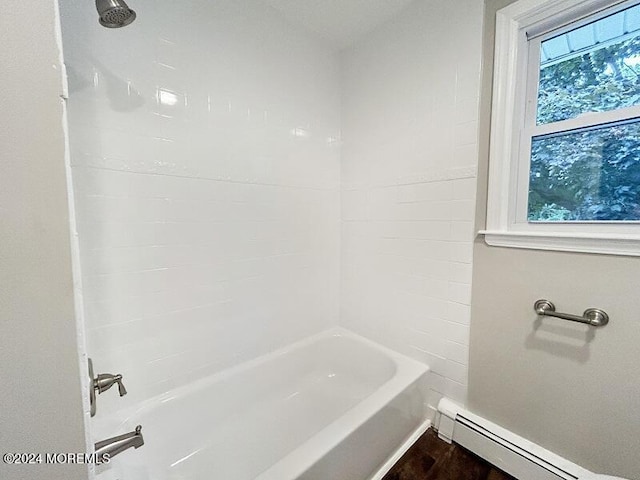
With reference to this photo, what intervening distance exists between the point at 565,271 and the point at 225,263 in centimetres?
163

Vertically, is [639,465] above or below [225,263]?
below

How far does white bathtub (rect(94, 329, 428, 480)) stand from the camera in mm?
1041

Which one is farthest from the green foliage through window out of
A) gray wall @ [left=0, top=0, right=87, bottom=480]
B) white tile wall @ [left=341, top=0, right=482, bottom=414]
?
gray wall @ [left=0, top=0, right=87, bottom=480]

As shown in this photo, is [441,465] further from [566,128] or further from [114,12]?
[114,12]

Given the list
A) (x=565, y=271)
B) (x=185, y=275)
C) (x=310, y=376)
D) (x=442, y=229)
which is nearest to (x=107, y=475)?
(x=185, y=275)

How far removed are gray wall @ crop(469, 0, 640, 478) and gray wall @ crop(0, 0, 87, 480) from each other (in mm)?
1538

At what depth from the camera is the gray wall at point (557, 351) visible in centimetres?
100

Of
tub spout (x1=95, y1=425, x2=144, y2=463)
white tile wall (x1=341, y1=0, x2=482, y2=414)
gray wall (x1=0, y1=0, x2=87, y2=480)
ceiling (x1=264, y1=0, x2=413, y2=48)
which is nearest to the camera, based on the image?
gray wall (x1=0, y1=0, x2=87, y2=480)

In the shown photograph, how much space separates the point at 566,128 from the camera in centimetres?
113

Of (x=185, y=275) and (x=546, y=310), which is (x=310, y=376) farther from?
(x=546, y=310)

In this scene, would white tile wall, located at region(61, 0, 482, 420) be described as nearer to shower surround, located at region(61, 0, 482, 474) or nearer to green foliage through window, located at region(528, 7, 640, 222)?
shower surround, located at region(61, 0, 482, 474)

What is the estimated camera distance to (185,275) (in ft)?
4.39

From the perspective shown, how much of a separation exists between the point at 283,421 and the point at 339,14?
8.08 ft

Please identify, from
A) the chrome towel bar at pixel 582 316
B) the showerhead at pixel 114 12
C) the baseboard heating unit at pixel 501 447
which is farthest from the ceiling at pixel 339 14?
the baseboard heating unit at pixel 501 447
